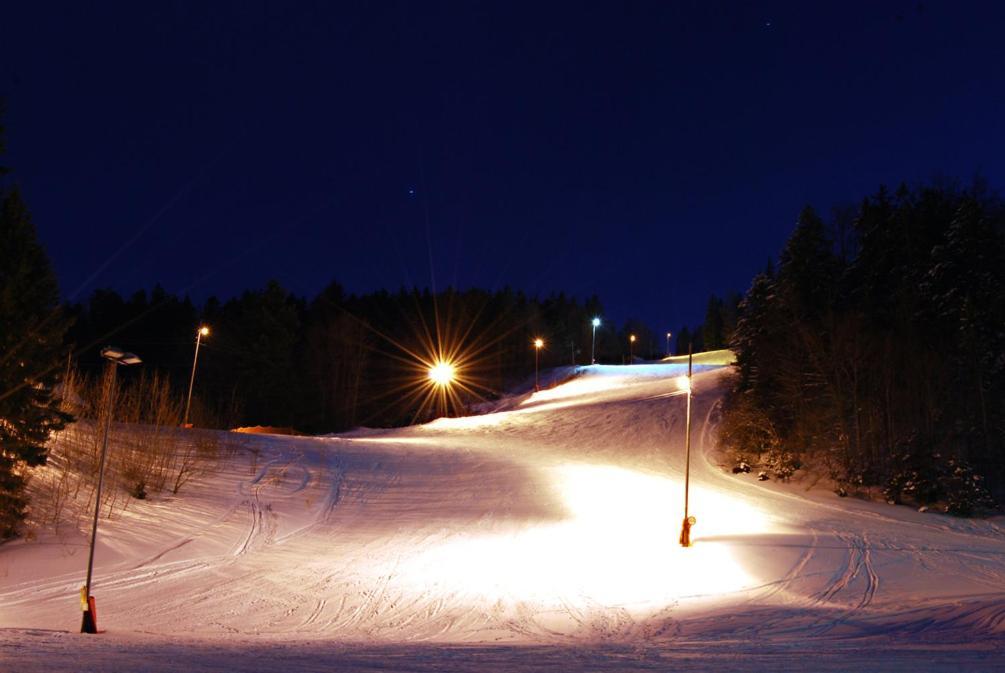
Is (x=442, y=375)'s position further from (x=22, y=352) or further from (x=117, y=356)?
(x=117, y=356)

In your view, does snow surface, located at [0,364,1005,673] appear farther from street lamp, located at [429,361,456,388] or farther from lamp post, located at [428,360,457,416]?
street lamp, located at [429,361,456,388]

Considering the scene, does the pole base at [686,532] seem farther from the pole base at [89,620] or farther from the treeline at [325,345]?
the treeline at [325,345]

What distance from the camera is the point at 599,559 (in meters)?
15.2

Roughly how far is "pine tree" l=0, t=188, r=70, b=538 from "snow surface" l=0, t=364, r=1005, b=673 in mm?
1744

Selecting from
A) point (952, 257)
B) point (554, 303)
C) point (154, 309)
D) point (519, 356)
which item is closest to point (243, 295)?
point (154, 309)

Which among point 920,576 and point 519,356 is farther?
point 519,356

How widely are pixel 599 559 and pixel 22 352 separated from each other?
540 inches

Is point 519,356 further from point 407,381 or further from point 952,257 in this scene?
point 952,257

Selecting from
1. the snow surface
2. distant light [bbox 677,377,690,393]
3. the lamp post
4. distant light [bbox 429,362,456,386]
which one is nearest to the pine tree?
the snow surface

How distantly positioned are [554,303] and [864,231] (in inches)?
3347

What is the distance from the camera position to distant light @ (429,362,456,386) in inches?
2778

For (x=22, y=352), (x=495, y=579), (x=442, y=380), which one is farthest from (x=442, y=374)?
(x=495, y=579)

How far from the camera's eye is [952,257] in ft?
104

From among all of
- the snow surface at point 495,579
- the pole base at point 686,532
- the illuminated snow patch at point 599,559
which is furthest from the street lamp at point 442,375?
the pole base at point 686,532
